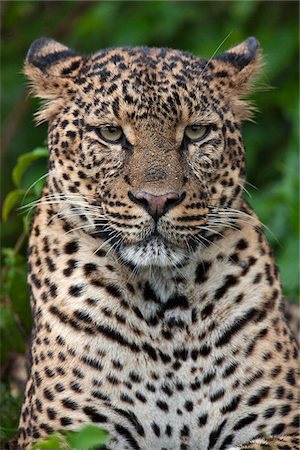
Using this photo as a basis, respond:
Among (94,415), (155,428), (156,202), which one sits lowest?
(155,428)

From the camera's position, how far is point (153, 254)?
7.02 meters

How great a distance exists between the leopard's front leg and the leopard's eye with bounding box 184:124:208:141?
1764mm

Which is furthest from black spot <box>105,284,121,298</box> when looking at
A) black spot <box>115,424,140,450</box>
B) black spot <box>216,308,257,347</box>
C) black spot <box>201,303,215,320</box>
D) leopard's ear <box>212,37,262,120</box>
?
leopard's ear <box>212,37,262,120</box>

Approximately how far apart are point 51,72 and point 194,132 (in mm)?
1009

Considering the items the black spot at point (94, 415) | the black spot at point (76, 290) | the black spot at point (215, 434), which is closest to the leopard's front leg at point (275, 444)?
the black spot at point (215, 434)

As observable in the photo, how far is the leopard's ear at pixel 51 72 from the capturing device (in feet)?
25.1

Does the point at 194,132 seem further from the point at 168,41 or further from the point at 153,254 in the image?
the point at 168,41

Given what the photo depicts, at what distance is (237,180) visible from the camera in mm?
7508

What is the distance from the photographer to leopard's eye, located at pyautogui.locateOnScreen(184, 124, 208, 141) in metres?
7.34

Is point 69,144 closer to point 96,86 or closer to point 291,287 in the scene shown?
point 96,86

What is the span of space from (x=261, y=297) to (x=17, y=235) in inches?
260

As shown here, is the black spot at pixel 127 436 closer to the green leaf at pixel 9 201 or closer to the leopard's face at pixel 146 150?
the leopard's face at pixel 146 150

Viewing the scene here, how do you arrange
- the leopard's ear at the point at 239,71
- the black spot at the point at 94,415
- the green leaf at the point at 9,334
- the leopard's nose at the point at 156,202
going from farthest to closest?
the green leaf at the point at 9,334 → the leopard's ear at the point at 239,71 → the black spot at the point at 94,415 → the leopard's nose at the point at 156,202

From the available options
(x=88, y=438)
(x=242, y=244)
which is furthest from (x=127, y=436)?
(x=88, y=438)
